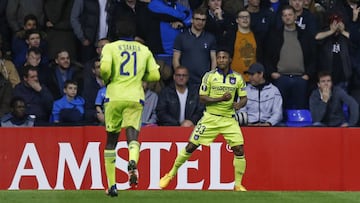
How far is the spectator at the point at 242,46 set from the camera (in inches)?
815

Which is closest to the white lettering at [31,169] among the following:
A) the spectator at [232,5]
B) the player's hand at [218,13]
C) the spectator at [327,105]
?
the player's hand at [218,13]

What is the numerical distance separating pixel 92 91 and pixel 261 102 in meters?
2.86

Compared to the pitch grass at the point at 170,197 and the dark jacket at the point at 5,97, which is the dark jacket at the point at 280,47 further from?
the pitch grass at the point at 170,197

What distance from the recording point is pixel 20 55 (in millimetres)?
21234

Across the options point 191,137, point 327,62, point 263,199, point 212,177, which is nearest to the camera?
point 263,199

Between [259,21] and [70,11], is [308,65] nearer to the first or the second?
[259,21]

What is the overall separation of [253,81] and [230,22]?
1450mm

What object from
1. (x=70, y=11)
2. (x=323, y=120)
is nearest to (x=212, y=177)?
(x=323, y=120)

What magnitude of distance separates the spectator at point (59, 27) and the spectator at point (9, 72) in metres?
0.75

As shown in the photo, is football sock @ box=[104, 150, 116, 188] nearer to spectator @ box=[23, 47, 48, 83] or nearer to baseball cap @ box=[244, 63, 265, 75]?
baseball cap @ box=[244, 63, 265, 75]

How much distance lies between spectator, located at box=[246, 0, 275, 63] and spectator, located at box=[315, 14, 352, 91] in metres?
0.89

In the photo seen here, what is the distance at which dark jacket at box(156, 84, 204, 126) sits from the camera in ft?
65.5

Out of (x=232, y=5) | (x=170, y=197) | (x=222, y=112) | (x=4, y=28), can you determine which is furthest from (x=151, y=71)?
(x=4, y=28)

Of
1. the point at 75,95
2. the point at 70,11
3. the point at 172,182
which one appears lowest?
the point at 172,182
